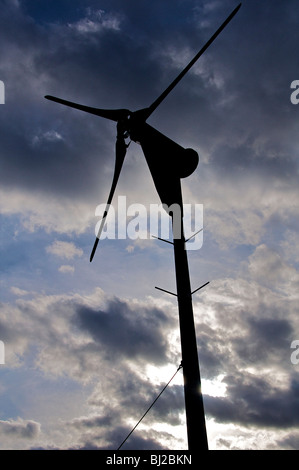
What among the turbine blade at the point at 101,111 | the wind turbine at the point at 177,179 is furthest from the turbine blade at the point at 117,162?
the turbine blade at the point at 101,111

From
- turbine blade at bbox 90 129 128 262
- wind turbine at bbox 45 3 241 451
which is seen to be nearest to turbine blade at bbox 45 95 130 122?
wind turbine at bbox 45 3 241 451

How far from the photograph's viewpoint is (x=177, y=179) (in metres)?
18.9

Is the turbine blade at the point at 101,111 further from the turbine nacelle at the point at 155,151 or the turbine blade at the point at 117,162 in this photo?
the turbine blade at the point at 117,162

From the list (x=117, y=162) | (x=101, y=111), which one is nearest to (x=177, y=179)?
(x=117, y=162)

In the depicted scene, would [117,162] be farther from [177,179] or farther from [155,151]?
[177,179]

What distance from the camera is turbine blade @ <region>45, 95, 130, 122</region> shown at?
20.3 meters

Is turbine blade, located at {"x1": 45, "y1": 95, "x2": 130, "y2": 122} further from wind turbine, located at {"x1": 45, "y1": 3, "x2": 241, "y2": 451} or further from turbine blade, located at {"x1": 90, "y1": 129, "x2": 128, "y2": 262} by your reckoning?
turbine blade, located at {"x1": 90, "y1": 129, "x2": 128, "y2": 262}

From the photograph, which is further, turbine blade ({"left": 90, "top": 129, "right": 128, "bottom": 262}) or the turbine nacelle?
turbine blade ({"left": 90, "top": 129, "right": 128, "bottom": 262})

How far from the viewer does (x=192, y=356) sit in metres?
13.6

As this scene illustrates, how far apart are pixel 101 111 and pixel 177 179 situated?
630 centimetres

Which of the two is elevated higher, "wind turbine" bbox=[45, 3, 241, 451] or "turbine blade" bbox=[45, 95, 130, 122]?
"turbine blade" bbox=[45, 95, 130, 122]

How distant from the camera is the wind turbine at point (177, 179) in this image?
1295 centimetres
